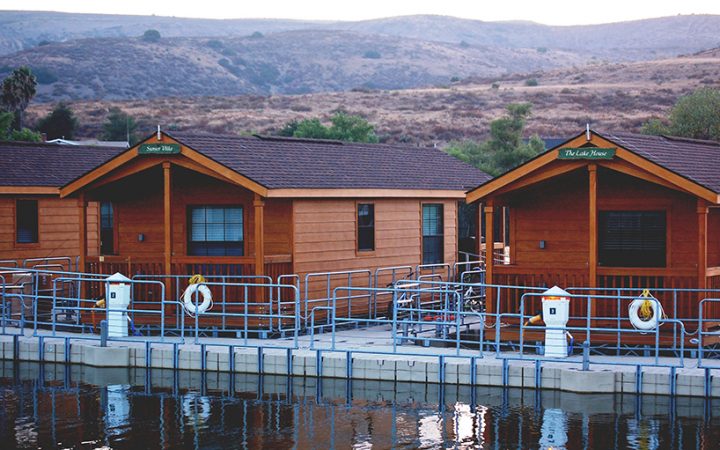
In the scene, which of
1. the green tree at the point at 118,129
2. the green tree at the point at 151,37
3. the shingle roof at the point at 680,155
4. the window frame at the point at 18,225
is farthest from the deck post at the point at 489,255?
the green tree at the point at 151,37

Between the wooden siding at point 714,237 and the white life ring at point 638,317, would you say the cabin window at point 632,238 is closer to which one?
the wooden siding at point 714,237

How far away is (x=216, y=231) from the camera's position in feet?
80.4

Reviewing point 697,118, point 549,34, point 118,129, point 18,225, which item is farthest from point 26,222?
point 549,34

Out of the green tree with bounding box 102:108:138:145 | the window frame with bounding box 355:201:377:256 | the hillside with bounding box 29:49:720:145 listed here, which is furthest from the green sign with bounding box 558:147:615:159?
the hillside with bounding box 29:49:720:145

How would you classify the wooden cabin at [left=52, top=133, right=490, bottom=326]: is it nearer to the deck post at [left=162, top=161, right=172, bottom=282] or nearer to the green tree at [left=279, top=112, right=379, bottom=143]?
the deck post at [left=162, top=161, right=172, bottom=282]

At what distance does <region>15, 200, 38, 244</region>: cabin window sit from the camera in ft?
94.0

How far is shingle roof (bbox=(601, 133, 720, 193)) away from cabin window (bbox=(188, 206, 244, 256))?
767cm

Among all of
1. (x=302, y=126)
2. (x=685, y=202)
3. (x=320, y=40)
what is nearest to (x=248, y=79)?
(x=320, y=40)

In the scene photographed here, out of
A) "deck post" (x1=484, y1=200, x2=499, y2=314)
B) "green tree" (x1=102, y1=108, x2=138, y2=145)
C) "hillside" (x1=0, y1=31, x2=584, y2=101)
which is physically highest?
"hillside" (x1=0, y1=31, x2=584, y2=101)

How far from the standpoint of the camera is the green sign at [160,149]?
76.1ft

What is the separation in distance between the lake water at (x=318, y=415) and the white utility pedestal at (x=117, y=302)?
1.89 metres

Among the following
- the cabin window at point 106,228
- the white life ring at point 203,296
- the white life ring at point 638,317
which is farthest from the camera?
the cabin window at point 106,228

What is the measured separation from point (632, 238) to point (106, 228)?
11621mm

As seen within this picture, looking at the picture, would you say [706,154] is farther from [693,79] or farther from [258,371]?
[693,79]
